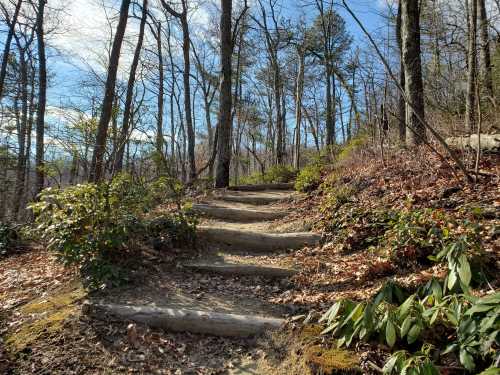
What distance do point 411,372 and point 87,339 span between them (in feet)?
7.41

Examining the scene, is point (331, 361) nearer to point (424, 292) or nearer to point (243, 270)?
point (424, 292)

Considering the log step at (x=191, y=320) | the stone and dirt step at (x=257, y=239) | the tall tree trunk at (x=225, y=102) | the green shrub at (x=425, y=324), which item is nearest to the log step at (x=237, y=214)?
the stone and dirt step at (x=257, y=239)

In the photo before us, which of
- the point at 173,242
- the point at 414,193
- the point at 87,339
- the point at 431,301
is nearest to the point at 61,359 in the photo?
the point at 87,339

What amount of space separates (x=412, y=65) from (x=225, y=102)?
13.7 ft

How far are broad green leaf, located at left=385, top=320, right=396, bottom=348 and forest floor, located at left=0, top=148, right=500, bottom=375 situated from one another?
233 millimetres

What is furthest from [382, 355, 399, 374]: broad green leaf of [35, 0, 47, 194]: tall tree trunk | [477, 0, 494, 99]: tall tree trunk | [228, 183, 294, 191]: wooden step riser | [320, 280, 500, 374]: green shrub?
[35, 0, 47, 194]: tall tree trunk

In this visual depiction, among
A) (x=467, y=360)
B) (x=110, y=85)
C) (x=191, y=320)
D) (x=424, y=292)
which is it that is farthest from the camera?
(x=110, y=85)

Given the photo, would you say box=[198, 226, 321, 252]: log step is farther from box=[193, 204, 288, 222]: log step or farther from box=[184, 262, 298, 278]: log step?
box=[193, 204, 288, 222]: log step

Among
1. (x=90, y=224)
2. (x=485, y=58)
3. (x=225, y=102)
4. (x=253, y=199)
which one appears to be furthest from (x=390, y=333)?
(x=485, y=58)

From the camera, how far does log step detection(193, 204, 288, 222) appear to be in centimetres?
578

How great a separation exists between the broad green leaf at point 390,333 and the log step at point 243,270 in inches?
69.1

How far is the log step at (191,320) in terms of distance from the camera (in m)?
2.81

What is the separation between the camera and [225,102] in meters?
8.27

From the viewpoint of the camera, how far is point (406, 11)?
21.5 ft
